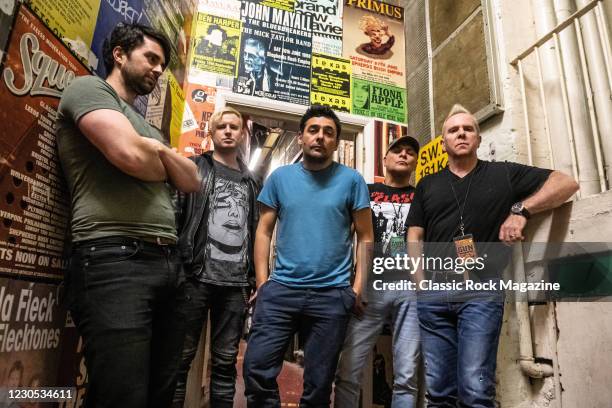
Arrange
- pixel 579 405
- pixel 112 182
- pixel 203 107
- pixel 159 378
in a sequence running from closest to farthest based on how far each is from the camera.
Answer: pixel 112 182
pixel 159 378
pixel 579 405
pixel 203 107

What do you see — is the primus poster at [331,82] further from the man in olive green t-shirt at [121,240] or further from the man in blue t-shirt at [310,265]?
the man in olive green t-shirt at [121,240]

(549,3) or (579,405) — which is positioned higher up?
(549,3)

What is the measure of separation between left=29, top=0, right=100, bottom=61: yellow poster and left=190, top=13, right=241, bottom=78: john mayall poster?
1.65 meters

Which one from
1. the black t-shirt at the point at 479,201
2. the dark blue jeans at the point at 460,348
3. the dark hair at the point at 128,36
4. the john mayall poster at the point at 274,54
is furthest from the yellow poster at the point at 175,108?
the dark blue jeans at the point at 460,348

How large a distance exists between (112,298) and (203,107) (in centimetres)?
237

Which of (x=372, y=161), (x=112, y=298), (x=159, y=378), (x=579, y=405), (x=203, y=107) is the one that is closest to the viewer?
(x=112, y=298)

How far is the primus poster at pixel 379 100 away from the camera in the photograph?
353 centimetres

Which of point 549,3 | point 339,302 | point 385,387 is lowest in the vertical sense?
point 385,387

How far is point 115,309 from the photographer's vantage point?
1.00m

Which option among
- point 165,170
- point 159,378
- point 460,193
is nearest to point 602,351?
point 460,193

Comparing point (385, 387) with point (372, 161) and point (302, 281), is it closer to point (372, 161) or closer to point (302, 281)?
point (302, 281)

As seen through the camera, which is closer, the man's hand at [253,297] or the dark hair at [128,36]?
Result: the dark hair at [128,36]

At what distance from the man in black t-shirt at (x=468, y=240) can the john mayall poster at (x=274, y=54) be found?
1889 mm

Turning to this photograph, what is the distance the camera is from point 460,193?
1.77m
